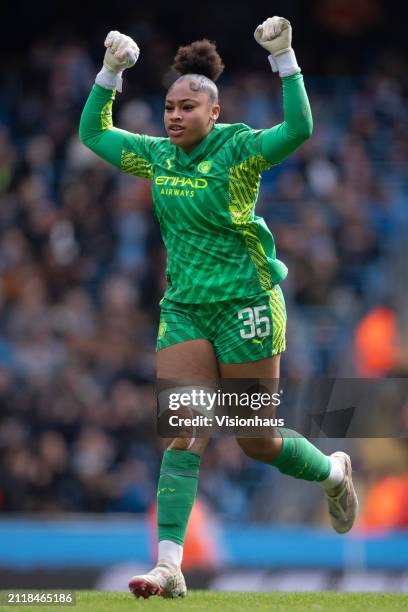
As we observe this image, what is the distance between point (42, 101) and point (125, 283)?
3.18 metres

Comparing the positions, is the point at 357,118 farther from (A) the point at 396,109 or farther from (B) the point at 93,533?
(B) the point at 93,533

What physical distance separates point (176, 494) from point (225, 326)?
0.81 m

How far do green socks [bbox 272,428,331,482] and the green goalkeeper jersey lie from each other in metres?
0.77

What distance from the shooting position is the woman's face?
6.03 m

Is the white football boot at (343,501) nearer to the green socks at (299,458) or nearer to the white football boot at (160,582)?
the green socks at (299,458)

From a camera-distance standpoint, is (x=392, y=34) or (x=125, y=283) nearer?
(x=125, y=283)

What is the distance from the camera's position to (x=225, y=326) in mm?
6062

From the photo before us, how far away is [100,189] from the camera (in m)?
14.5

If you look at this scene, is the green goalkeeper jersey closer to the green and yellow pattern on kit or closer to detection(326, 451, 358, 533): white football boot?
the green and yellow pattern on kit

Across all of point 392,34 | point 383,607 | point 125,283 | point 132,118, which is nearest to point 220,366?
point 383,607

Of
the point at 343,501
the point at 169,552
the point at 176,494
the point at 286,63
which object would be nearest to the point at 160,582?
the point at 169,552

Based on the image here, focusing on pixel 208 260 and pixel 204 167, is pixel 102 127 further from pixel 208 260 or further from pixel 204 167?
pixel 208 260

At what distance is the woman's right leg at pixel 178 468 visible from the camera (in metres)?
6.00

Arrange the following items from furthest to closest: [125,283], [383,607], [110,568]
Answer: [125,283]
[110,568]
[383,607]
